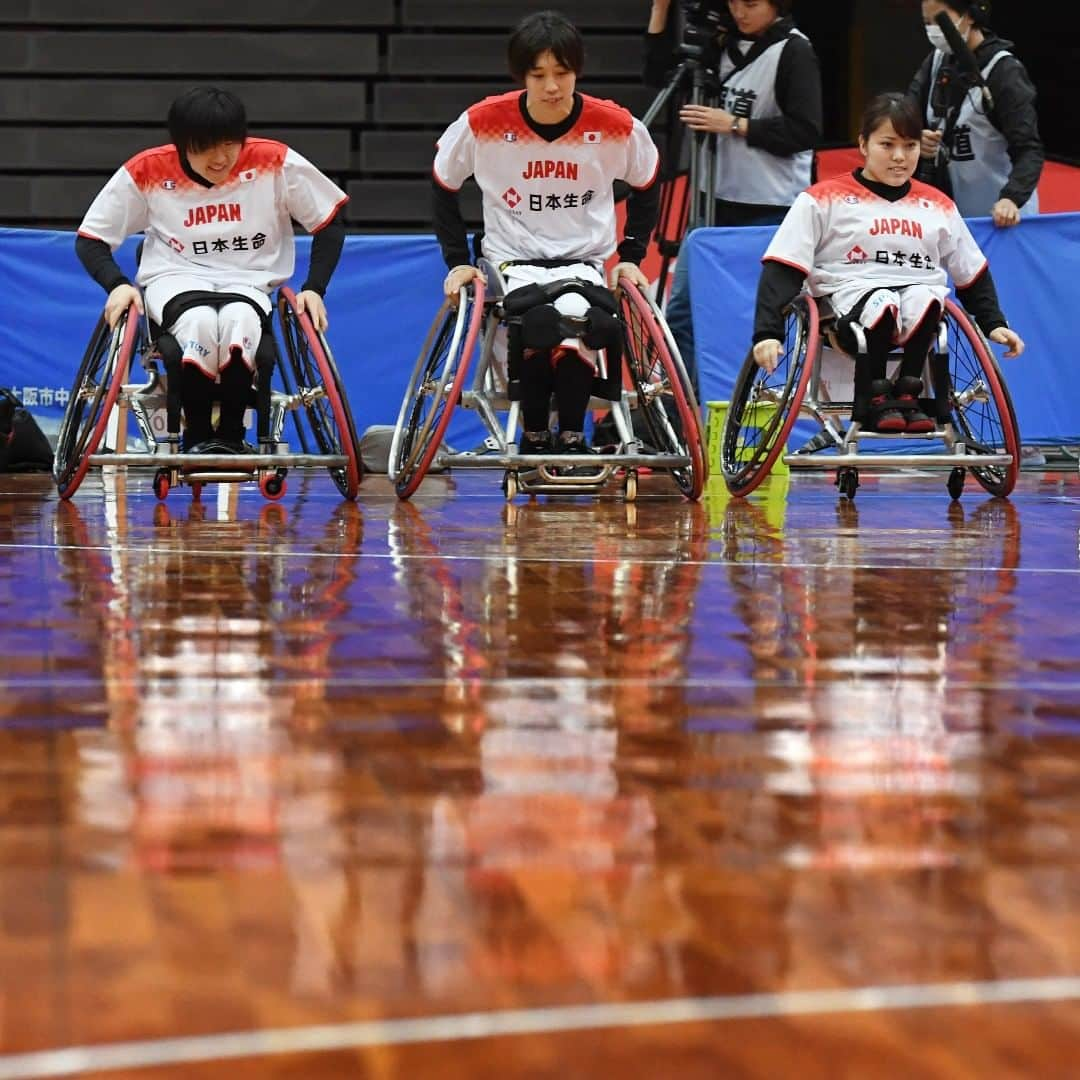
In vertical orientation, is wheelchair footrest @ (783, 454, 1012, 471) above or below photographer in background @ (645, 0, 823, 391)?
below

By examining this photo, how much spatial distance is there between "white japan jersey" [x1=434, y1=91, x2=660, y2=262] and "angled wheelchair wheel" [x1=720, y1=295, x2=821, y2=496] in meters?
0.47

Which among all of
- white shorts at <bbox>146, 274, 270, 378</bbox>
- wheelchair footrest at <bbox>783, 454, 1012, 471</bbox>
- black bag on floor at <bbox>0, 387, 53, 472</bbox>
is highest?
white shorts at <bbox>146, 274, 270, 378</bbox>

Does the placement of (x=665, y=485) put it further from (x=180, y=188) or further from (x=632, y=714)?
(x=632, y=714)

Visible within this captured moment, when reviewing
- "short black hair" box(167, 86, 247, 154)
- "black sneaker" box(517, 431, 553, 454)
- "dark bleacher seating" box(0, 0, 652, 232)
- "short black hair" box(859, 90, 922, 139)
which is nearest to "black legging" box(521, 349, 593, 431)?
"black sneaker" box(517, 431, 553, 454)

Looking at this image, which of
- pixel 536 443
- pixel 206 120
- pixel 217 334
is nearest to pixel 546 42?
pixel 206 120

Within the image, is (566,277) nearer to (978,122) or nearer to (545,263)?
(545,263)

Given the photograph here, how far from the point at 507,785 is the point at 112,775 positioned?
0.30m

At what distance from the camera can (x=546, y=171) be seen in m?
4.54

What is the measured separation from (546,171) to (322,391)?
2.59 feet

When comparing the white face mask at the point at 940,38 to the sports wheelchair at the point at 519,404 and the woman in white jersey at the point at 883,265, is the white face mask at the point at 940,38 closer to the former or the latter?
the woman in white jersey at the point at 883,265

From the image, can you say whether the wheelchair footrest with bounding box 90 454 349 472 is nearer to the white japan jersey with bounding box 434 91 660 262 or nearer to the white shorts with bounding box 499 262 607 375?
the white shorts with bounding box 499 262 607 375

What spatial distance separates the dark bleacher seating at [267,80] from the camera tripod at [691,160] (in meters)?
2.16

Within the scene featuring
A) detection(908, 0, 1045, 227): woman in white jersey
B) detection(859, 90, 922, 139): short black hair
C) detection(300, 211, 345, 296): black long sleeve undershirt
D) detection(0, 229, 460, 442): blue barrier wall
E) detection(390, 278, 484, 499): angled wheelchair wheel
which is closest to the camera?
detection(390, 278, 484, 499): angled wheelchair wheel

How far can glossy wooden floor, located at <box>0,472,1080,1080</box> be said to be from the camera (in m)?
0.95
